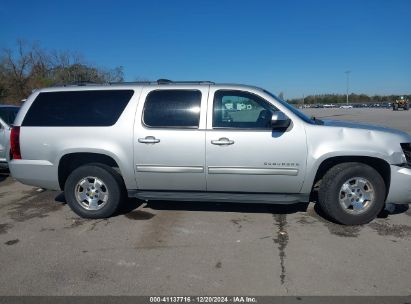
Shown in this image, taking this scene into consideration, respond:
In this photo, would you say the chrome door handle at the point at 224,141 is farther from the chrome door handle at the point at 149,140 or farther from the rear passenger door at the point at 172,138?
the chrome door handle at the point at 149,140

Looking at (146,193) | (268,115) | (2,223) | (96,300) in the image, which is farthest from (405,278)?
(2,223)

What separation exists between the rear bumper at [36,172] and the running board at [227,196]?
1.22 metres

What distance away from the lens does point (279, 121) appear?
4559mm

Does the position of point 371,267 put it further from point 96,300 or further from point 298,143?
point 96,300

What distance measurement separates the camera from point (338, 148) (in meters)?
4.59

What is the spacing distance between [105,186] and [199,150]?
57.9 inches

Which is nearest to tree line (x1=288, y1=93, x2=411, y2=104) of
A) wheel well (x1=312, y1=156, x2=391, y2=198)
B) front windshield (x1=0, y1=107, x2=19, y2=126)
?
front windshield (x1=0, y1=107, x2=19, y2=126)

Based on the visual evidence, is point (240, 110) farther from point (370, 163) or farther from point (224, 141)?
point (370, 163)

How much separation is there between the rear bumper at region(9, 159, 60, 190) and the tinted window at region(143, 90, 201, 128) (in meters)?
1.55

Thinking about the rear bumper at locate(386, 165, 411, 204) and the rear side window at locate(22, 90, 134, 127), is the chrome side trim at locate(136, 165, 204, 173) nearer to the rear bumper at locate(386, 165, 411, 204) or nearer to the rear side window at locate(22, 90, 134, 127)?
the rear side window at locate(22, 90, 134, 127)

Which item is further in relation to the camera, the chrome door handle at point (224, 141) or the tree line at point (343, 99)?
the tree line at point (343, 99)

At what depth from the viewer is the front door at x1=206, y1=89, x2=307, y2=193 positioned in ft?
15.3

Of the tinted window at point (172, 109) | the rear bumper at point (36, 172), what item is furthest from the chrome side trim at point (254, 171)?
the rear bumper at point (36, 172)

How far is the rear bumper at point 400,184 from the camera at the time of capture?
181 inches
